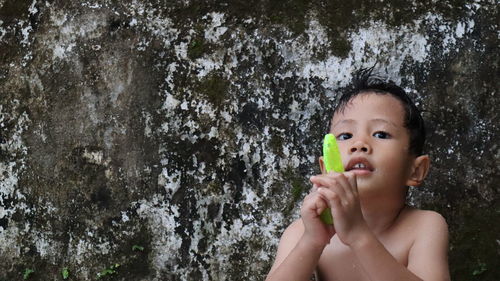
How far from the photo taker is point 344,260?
2912 mm

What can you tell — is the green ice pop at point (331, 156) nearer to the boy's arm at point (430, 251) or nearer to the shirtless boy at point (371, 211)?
the shirtless boy at point (371, 211)

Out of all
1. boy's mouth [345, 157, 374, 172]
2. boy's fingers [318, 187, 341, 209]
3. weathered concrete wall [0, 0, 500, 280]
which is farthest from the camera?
weathered concrete wall [0, 0, 500, 280]

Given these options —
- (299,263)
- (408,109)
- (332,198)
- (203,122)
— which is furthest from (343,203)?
(203,122)

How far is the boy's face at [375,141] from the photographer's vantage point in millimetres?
2812

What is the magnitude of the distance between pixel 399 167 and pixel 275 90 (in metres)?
0.80

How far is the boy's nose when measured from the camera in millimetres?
2826

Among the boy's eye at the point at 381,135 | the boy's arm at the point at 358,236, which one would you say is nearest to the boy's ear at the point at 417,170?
the boy's eye at the point at 381,135

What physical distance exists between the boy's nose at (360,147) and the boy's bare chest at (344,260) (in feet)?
0.92

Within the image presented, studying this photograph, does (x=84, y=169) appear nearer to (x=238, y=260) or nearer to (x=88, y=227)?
(x=88, y=227)

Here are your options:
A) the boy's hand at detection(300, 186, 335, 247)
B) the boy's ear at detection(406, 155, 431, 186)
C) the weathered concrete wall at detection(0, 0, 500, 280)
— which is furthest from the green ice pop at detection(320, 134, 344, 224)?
the weathered concrete wall at detection(0, 0, 500, 280)

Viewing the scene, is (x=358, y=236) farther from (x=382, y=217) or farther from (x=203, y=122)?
(x=203, y=122)

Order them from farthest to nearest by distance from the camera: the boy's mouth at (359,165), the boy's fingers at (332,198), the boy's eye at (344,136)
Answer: the boy's eye at (344,136), the boy's mouth at (359,165), the boy's fingers at (332,198)

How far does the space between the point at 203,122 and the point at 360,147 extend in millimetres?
913

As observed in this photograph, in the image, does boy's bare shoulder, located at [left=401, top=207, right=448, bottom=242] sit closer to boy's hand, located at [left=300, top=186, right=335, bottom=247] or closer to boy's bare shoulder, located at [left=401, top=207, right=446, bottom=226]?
boy's bare shoulder, located at [left=401, top=207, right=446, bottom=226]
